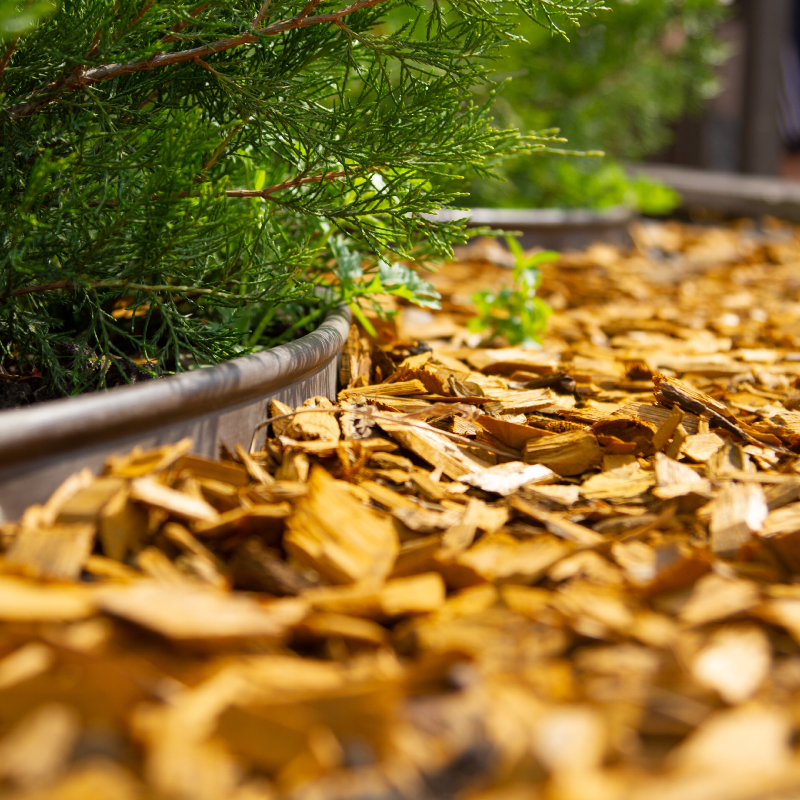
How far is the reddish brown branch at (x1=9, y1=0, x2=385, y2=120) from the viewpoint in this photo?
1924mm

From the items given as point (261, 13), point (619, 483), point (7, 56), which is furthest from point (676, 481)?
point (7, 56)

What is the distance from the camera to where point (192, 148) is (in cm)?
172

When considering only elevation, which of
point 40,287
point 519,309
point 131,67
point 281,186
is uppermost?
point 131,67

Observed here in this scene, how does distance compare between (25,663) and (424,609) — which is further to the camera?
(424,609)

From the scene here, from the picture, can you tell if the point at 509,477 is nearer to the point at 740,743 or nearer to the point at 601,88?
the point at 740,743

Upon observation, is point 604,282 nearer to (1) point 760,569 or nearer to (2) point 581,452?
(2) point 581,452

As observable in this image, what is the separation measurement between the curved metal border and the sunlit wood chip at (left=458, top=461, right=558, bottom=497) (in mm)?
531

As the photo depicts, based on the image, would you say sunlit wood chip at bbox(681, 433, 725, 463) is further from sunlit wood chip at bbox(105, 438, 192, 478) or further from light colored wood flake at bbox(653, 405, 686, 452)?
sunlit wood chip at bbox(105, 438, 192, 478)

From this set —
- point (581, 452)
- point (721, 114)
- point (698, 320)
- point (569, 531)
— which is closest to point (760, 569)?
point (569, 531)

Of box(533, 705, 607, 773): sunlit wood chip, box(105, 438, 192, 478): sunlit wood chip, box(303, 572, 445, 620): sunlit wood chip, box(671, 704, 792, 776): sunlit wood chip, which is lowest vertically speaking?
box(671, 704, 792, 776): sunlit wood chip

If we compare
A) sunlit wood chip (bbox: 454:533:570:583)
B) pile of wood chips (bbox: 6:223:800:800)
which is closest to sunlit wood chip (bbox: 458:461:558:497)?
pile of wood chips (bbox: 6:223:800:800)

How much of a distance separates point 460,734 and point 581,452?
1.11 metres

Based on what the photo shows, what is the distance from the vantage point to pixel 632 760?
106 cm

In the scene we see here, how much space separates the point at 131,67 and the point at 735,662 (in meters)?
1.86
